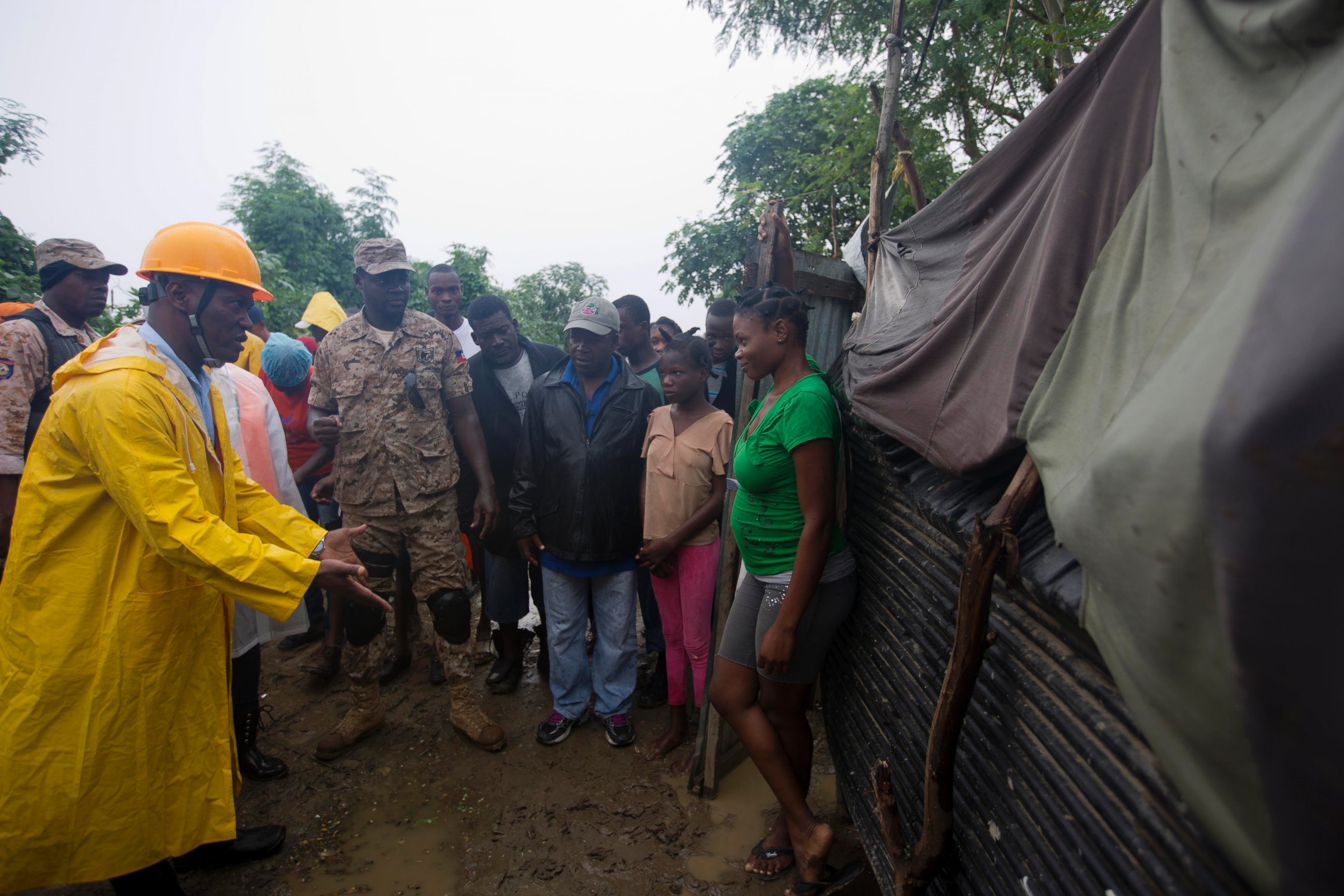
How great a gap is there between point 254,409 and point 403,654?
1765 mm

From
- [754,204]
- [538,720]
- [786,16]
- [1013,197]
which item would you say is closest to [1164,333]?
[1013,197]

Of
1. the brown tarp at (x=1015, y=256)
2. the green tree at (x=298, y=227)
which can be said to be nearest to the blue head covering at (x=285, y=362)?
the brown tarp at (x=1015, y=256)

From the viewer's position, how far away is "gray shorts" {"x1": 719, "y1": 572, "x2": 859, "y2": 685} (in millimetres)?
2291

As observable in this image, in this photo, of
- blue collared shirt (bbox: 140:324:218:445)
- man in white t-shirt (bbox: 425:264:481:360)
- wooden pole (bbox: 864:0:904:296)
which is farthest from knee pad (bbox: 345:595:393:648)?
wooden pole (bbox: 864:0:904:296)

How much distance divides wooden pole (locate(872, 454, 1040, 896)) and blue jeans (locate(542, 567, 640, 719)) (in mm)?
2020

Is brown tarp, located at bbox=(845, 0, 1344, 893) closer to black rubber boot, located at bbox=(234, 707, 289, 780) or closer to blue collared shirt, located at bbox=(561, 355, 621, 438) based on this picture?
blue collared shirt, located at bbox=(561, 355, 621, 438)

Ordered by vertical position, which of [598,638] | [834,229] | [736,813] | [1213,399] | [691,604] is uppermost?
[834,229]

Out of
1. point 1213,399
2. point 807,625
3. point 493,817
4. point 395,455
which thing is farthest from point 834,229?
point 1213,399

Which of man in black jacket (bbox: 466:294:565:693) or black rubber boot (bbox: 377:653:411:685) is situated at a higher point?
man in black jacket (bbox: 466:294:565:693)

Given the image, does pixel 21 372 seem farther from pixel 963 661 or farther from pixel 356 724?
pixel 963 661

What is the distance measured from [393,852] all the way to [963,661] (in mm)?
2428

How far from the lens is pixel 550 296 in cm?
2447

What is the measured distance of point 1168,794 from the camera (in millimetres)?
925

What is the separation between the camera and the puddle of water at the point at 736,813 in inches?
102
